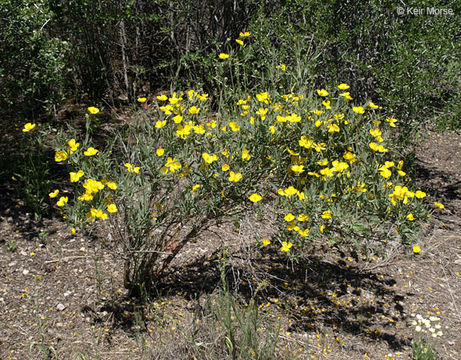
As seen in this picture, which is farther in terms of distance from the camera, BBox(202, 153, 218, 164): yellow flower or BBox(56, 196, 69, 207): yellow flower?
BBox(202, 153, 218, 164): yellow flower

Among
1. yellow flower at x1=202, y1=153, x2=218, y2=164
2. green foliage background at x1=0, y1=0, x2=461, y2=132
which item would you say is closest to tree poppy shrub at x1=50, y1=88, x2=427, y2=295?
yellow flower at x1=202, y1=153, x2=218, y2=164

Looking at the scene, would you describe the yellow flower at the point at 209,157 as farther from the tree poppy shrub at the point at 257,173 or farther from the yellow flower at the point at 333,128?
the yellow flower at the point at 333,128

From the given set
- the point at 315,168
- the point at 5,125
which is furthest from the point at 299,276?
the point at 5,125

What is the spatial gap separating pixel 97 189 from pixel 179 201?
546 millimetres

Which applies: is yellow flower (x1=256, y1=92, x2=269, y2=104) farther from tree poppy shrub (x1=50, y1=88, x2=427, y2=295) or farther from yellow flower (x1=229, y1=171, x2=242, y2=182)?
yellow flower (x1=229, y1=171, x2=242, y2=182)

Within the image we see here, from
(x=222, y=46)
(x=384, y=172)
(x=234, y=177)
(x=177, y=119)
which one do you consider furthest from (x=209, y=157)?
(x=222, y=46)

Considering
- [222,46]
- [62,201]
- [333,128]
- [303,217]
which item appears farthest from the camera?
[222,46]

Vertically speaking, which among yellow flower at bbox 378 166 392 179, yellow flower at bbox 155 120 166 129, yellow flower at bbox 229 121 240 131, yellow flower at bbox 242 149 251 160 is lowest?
yellow flower at bbox 378 166 392 179

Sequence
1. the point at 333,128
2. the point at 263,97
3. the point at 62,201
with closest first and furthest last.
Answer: the point at 62,201 → the point at 333,128 → the point at 263,97

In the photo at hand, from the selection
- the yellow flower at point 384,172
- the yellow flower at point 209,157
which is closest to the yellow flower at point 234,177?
the yellow flower at point 209,157

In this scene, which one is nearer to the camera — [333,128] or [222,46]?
[333,128]

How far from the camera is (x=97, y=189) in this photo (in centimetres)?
229

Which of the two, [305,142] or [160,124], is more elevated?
[160,124]

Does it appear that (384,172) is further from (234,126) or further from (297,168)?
(234,126)
